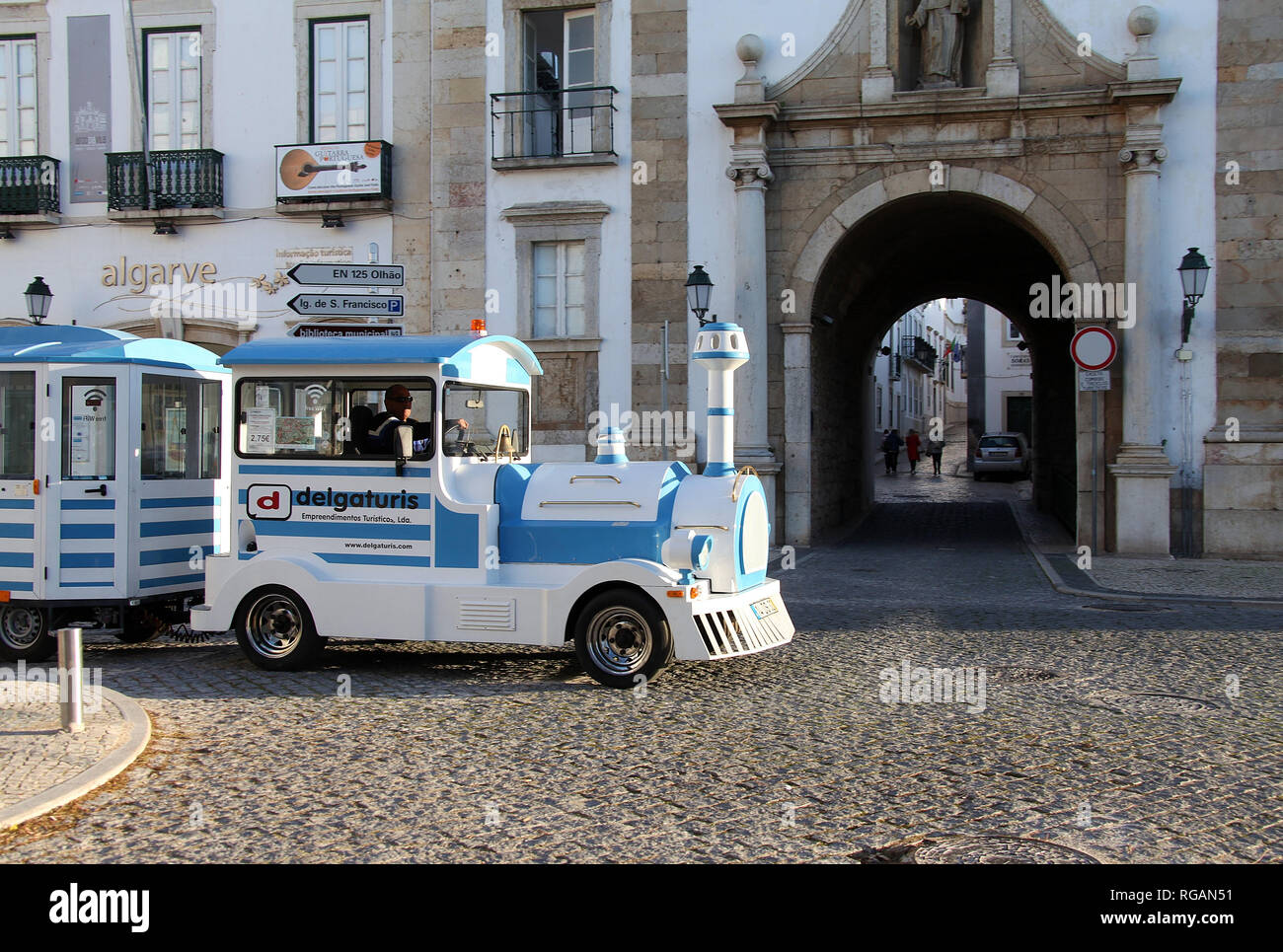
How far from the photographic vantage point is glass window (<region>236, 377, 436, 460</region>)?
27.9ft

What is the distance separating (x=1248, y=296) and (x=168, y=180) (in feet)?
54.1

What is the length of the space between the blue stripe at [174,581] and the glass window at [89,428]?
85cm

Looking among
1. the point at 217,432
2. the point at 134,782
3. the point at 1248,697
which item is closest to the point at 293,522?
the point at 217,432

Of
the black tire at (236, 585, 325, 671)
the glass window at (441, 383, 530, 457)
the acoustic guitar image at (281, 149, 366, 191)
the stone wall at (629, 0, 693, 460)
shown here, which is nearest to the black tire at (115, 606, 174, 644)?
the black tire at (236, 585, 325, 671)

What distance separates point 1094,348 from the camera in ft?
51.3

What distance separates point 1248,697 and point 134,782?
6321mm

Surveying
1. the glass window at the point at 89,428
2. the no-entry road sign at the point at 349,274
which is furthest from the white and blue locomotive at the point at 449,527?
the no-entry road sign at the point at 349,274

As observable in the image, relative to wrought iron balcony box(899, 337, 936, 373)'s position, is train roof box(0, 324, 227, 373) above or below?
below

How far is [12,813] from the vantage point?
5.00m

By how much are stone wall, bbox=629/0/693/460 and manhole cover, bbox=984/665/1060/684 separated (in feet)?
34.7

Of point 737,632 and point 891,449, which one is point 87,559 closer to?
point 737,632

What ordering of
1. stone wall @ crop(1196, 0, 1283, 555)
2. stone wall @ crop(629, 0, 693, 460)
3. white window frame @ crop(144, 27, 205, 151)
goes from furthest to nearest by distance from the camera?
white window frame @ crop(144, 27, 205, 151) < stone wall @ crop(629, 0, 693, 460) < stone wall @ crop(1196, 0, 1283, 555)

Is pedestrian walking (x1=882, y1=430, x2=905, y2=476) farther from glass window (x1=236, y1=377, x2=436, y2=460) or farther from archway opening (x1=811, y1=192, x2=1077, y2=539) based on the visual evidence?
glass window (x1=236, y1=377, x2=436, y2=460)

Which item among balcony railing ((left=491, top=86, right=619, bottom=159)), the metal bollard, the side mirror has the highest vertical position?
balcony railing ((left=491, top=86, right=619, bottom=159))
